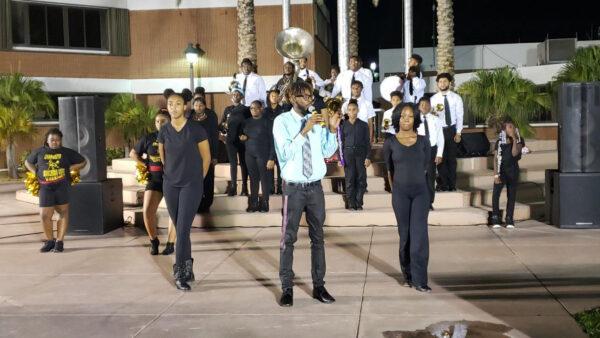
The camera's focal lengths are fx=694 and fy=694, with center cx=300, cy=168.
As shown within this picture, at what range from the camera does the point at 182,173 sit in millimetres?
6984

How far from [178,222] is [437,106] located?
593 centimetres

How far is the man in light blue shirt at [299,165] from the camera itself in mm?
6227

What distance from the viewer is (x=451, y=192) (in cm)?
1170

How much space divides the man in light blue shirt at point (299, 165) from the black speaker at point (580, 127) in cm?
580

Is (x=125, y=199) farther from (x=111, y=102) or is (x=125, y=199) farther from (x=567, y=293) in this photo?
(x=111, y=102)

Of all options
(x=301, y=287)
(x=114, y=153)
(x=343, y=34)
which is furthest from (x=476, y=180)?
(x=114, y=153)

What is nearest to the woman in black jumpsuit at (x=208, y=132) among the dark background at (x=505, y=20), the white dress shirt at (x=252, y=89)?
the white dress shirt at (x=252, y=89)

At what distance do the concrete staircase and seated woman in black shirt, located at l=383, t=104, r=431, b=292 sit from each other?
408cm

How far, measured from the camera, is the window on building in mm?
25047

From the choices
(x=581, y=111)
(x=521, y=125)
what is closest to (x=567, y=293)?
(x=581, y=111)

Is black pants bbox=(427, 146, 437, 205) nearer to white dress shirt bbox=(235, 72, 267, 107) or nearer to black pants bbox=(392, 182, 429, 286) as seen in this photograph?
white dress shirt bbox=(235, 72, 267, 107)

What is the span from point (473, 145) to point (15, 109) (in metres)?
13.8

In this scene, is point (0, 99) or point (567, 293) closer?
point (567, 293)

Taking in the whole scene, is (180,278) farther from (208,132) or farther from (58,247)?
(208,132)
